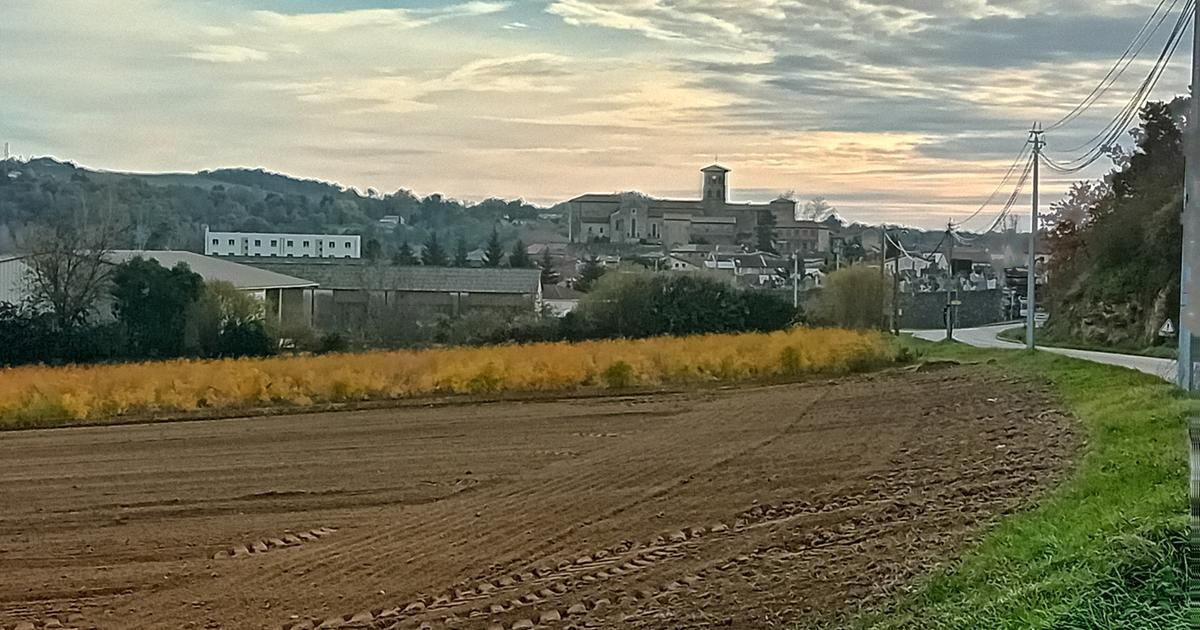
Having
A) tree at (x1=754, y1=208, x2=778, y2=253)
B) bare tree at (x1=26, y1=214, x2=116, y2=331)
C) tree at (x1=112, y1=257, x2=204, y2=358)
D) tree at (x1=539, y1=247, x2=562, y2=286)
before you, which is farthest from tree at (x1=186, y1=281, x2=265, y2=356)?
tree at (x1=754, y1=208, x2=778, y2=253)

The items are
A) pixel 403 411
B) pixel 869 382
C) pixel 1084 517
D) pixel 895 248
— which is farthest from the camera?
pixel 895 248

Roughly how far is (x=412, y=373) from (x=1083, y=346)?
4.31 m

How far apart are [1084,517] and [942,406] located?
3518 mm

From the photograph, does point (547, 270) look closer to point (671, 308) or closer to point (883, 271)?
point (671, 308)

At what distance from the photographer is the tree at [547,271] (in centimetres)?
796

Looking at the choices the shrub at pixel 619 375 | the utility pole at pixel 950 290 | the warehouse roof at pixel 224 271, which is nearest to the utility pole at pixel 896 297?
the utility pole at pixel 950 290

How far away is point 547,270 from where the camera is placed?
7.97m

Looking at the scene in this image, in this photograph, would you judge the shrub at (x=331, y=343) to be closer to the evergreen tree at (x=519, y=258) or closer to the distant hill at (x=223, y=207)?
the distant hill at (x=223, y=207)

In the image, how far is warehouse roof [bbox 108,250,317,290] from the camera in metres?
7.68

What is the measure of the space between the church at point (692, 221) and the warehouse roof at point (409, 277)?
0.48 metres

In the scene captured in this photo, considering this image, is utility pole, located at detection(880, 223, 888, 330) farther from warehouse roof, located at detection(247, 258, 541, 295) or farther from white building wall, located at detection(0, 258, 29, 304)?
white building wall, located at detection(0, 258, 29, 304)

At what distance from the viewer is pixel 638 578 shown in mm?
3328

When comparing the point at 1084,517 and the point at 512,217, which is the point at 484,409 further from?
the point at 1084,517

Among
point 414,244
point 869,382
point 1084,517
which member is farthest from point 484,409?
point 1084,517
